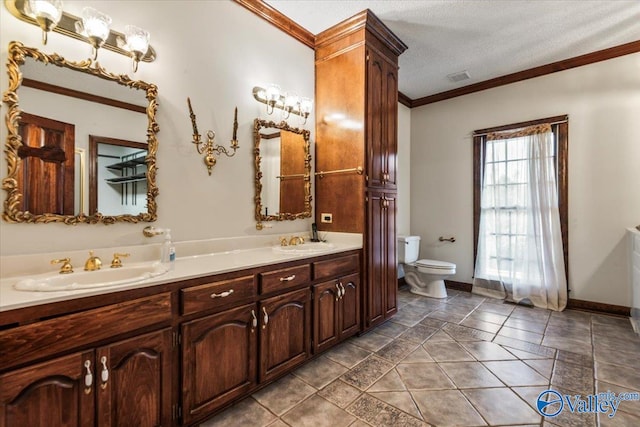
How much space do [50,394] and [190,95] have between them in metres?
1.77

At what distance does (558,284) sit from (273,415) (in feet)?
11.3

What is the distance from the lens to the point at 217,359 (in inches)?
62.7

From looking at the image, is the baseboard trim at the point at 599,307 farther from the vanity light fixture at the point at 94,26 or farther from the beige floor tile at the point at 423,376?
the vanity light fixture at the point at 94,26

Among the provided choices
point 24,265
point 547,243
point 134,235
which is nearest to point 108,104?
point 134,235

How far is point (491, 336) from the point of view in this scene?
2.66 metres

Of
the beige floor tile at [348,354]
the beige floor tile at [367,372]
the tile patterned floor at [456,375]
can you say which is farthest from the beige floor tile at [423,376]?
the beige floor tile at [348,354]

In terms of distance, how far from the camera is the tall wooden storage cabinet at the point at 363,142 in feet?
8.60

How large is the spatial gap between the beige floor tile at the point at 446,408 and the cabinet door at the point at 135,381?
1391mm

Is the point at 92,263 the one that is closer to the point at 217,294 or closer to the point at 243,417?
the point at 217,294

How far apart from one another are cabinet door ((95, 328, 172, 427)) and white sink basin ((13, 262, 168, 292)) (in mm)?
263

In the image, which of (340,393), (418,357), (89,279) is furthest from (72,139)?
(418,357)

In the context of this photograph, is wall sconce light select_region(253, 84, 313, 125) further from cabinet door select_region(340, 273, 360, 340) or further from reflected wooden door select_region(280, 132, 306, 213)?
cabinet door select_region(340, 273, 360, 340)

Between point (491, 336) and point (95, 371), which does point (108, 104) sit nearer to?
point (95, 371)

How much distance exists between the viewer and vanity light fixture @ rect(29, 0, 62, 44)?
1.39 m
